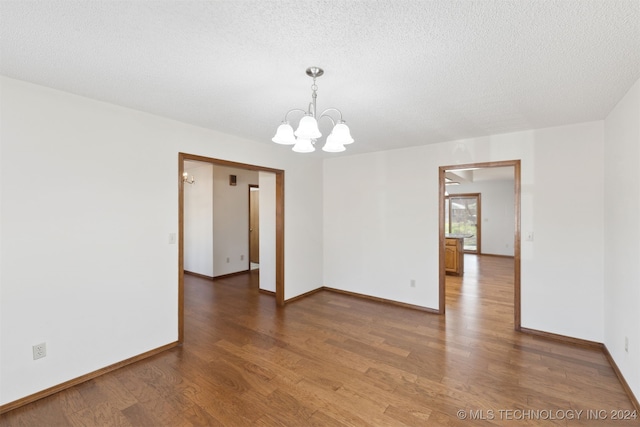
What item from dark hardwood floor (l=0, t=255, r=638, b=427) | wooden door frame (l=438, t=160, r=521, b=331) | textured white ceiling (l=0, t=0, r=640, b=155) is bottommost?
dark hardwood floor (l=0, t=255, r=638, b=427)

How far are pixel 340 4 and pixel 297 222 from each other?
3.58 m

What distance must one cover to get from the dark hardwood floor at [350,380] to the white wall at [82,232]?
0.31 meters

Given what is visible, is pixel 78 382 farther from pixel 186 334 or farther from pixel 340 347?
pixel 340 347

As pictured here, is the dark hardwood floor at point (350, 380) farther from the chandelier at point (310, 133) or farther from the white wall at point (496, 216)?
the white wall at point (496, 216)

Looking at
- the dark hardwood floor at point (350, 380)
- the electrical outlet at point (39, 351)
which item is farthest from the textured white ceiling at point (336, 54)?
the dark hardwood floor at point (350, 380)

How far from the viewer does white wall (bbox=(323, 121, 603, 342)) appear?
307 cm

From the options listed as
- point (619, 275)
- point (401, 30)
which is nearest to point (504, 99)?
point (401, 30)

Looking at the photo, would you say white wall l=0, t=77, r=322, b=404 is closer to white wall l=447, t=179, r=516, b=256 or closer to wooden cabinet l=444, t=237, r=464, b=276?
wooden cabinet l=444, t=237, r=464, b=276

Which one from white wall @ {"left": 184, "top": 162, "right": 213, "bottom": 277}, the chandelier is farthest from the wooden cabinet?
the chandelier

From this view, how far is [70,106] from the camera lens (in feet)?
7.81

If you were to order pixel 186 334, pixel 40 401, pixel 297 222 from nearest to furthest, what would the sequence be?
pixel 40 401 < pixel 186 334 < pixel 297 222

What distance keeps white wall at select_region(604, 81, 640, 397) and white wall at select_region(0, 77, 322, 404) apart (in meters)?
3.84

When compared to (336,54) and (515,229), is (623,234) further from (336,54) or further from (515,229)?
(336,54)

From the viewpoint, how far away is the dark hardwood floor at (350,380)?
2.03 meters
